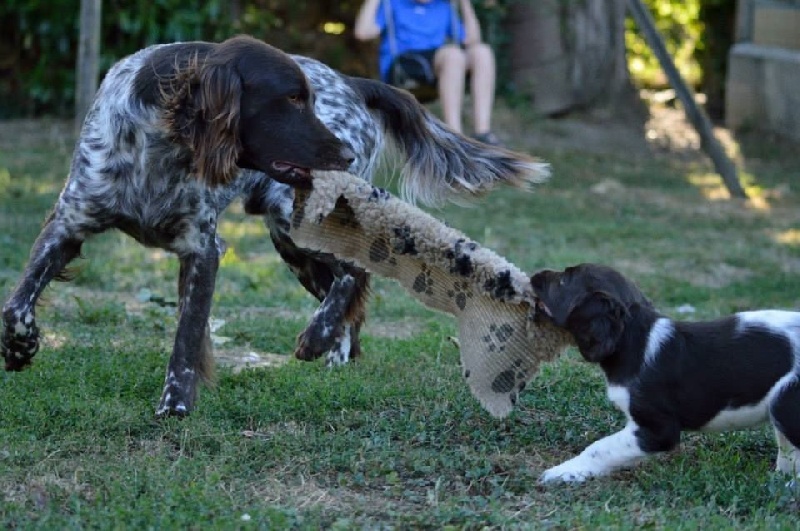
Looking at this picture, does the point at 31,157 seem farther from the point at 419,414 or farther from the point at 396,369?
the point at 419,414

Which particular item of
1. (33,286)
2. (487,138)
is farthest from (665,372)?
(487,138)

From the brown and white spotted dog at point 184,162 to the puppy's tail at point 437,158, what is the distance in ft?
2.27

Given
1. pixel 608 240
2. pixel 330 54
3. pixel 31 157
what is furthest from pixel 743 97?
pixel 31 157

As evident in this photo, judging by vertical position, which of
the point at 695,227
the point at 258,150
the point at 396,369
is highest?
the point at 258,150

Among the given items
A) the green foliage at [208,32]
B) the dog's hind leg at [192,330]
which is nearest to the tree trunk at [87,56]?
the green foliage at [208,32]

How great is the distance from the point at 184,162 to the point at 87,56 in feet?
17.2

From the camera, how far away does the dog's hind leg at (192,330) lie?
4500 millimetres

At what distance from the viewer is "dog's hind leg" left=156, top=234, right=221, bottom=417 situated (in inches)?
177

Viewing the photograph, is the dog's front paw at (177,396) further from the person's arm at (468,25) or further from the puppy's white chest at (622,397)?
the person's arm at (468,25)

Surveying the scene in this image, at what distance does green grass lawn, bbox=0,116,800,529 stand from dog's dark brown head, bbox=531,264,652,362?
1.44 ft

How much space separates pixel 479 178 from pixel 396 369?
884mm

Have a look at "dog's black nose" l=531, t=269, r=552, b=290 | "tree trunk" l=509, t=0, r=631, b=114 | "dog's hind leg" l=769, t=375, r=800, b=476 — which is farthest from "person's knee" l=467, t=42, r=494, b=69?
"dog's hind leg" l=769, t=375, r=800, b=476

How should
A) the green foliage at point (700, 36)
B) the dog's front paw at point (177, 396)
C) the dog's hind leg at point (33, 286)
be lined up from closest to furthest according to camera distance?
the dog's front paw at point (177, 396) < the dog's hind leg at point (33, 286) < the green foliage at point (700, 36)

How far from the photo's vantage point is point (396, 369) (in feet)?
17.0
